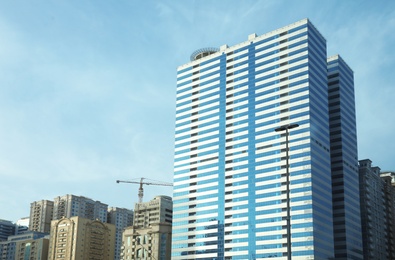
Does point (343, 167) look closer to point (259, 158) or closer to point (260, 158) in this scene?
point (260, 158)

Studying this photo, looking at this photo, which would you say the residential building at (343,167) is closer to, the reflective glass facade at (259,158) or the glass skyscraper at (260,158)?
the glass skyscraper at (260,158)

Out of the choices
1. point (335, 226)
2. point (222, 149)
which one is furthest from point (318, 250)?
point (222, 149)

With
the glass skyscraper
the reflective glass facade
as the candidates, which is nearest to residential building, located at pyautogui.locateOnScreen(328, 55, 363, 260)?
the glass skyscraper

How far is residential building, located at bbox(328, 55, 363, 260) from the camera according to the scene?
178 metres

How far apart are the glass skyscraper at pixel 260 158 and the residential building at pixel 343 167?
382 inches

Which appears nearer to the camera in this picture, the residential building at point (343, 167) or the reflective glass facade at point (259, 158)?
the reflective glass facade at point (259, 158)

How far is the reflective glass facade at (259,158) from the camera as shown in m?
164

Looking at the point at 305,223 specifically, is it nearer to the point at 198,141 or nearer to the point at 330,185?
the point at 330,185

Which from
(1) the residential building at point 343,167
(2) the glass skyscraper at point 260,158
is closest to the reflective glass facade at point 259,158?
(2) the glass skyscraper at point 260,158

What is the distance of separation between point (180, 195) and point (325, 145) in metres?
55.1

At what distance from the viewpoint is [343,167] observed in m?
183

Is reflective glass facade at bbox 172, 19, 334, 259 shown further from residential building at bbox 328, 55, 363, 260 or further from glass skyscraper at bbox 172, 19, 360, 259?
residential building at bbox 328, 55, 363, 260

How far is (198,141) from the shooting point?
196625mm

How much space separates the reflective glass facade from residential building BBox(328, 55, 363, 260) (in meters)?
9.85
